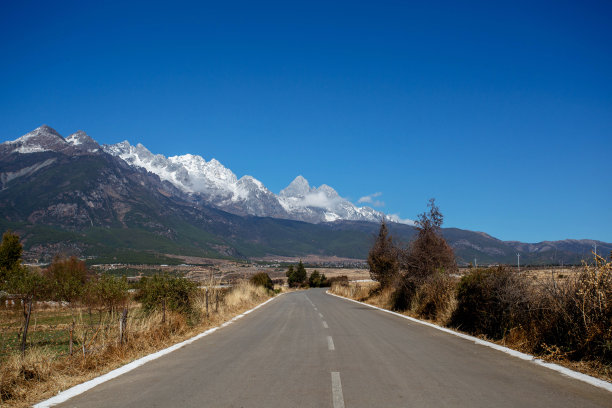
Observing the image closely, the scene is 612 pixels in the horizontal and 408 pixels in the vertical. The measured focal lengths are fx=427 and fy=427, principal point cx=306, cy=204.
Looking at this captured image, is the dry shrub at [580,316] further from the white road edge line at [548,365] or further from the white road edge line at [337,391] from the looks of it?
the white road edge line at [337,391]

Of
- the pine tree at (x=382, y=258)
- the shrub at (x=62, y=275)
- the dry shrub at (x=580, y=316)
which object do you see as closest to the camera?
the dry shrub at (x=580, y=316)

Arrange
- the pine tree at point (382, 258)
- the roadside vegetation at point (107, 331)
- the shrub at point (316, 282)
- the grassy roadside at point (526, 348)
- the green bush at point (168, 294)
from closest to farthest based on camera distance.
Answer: the roadside vegetation at point (107, 331) < the grassy roadside at point (526, 348) < the green bush at point (168, 294) < the pine tree at point (382, 258) < the shrub at point (316, 282)

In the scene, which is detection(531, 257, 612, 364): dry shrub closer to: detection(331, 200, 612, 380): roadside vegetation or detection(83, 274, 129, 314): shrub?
detection(331, 200, 612, 380): roadside vegetation

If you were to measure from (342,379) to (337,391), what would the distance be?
78 centimetres

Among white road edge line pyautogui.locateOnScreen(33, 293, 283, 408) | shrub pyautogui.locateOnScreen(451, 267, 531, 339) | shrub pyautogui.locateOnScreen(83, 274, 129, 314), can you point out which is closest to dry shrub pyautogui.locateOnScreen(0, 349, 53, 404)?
white road edge line pyautogui.locateOnScreen(33, 293, 283, 408)

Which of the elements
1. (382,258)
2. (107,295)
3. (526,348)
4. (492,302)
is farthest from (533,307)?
(382,258)

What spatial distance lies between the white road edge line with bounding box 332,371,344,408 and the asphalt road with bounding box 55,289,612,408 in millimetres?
13

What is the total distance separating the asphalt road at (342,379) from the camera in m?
5.60

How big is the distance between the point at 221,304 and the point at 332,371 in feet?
46.5

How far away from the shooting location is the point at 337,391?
6.02m

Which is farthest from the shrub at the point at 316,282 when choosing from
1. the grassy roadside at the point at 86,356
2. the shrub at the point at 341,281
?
the grassy roadside at the point at 86,356

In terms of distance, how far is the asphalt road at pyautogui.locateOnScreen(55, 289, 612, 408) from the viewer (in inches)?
221

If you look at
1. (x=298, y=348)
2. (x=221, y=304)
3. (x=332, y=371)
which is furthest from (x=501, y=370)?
(x=221, y=304)

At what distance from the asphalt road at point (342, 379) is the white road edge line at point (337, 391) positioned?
0.04 ft
